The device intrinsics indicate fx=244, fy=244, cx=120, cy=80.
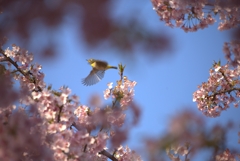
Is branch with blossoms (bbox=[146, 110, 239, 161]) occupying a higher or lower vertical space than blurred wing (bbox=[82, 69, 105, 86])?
lower

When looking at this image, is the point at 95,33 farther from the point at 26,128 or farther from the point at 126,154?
the point at 126,154

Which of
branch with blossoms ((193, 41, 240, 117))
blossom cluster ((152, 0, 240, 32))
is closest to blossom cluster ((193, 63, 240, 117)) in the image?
branch with blossoms ((193, 41, 240, 117))

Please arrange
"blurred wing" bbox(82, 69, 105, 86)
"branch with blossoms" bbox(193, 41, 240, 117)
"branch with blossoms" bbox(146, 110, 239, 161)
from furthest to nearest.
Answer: "branch with blossoms" bbox(193, 41, 240, 117)
"blurred wing" bbox(82, 69, 105, 86)
"branch with blossoms" bbox(146, 110, 239, 161)

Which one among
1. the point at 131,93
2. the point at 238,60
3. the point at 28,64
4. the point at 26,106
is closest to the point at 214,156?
the point at 238,60

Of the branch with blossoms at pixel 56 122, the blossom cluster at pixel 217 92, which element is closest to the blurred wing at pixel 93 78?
the branch with blossoms at pixel 56 122

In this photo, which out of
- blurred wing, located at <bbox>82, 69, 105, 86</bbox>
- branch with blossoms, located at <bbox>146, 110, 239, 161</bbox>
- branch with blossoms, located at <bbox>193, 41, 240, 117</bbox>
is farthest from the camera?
branch with blossoms, located at <bbox>193, 41, 240, 117</bbox>

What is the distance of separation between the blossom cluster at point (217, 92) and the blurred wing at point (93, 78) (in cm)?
114

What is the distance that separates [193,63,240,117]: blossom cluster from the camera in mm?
2316

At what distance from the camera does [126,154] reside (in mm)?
2006

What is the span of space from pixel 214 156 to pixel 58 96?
1.07m

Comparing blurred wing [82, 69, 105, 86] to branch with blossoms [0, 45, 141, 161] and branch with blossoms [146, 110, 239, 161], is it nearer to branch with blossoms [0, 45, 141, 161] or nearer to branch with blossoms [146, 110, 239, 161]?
branch with blossoms [0, 45, 141, 161]

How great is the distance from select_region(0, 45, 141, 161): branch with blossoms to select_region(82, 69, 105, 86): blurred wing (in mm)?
131

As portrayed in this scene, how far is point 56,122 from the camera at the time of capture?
1.65 metres

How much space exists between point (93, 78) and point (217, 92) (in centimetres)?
139
